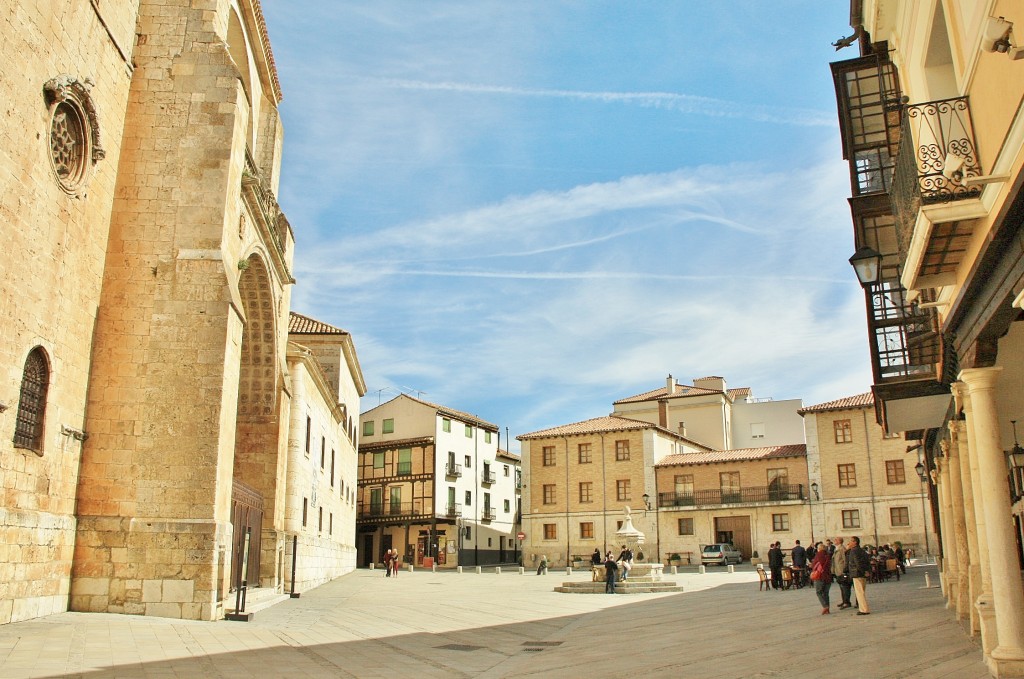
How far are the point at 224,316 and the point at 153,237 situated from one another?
1927 millimetres

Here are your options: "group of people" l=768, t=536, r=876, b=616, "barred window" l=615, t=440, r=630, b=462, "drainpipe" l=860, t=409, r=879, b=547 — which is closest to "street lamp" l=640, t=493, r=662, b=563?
"barred window" l=615, t=440, r=630, b=462

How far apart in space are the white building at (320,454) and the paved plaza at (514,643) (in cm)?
489

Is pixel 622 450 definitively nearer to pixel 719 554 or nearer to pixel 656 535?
pixel 656 535

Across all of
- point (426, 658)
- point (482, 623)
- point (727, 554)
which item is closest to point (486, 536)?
point (727, 554)

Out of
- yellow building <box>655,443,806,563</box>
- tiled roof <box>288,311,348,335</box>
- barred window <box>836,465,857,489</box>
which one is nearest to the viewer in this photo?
tiled roof <box>288,311,348,335</box>

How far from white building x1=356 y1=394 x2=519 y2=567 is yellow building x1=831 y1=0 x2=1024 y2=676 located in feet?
143

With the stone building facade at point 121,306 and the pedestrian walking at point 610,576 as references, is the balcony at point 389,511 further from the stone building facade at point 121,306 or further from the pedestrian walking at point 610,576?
the stone building facade at point 121,306

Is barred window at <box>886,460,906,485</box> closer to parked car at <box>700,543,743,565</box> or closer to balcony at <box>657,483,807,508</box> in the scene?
balcony at <box>657,483,807,508</box>

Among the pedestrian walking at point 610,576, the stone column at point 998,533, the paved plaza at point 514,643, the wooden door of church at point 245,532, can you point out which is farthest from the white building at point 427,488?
the stone column at point 998,533

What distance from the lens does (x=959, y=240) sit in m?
6.66

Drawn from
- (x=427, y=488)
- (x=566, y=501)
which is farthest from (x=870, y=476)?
(x=427, y=488)

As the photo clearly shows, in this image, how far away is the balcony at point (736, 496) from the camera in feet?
140

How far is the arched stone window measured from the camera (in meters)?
11.3

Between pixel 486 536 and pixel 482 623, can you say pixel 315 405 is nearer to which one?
pixel 482 623
